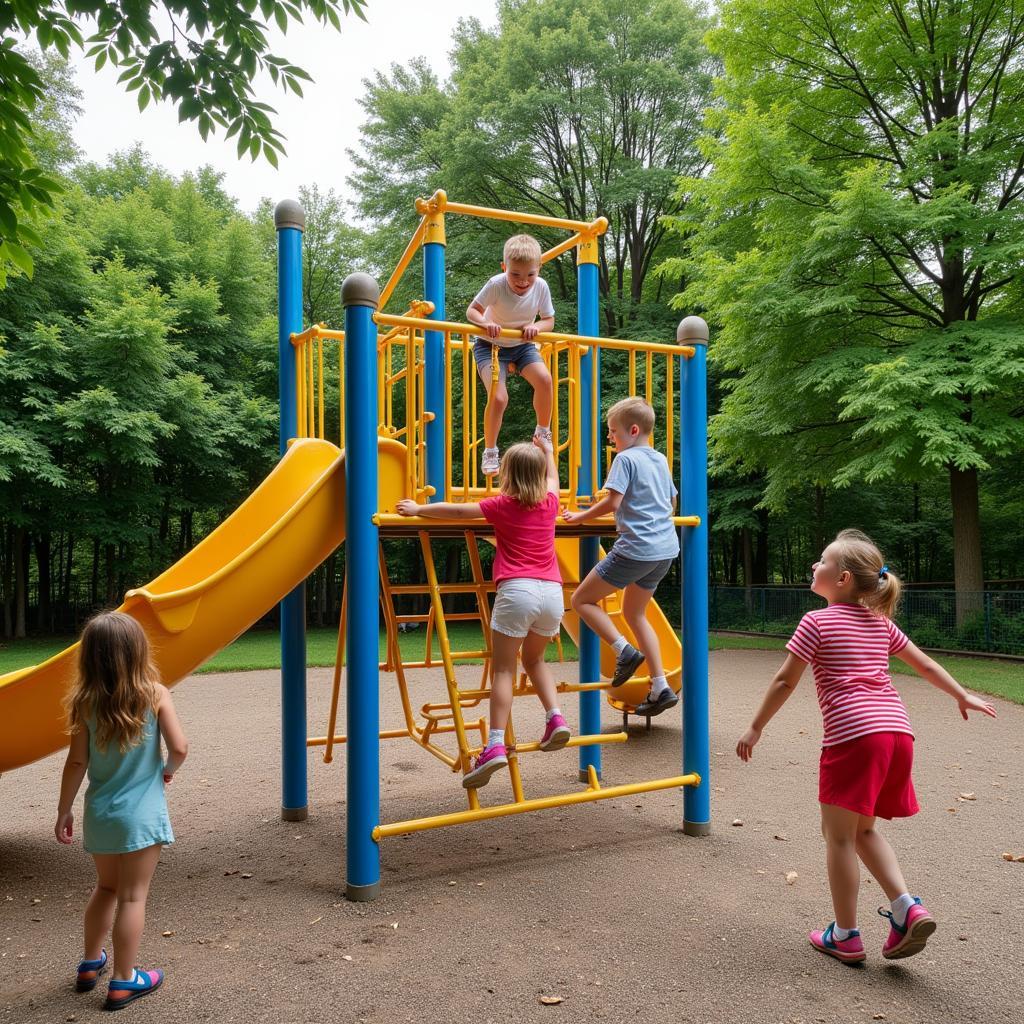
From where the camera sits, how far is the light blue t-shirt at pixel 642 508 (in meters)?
4.53

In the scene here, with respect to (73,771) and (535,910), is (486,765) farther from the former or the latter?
(73,771)

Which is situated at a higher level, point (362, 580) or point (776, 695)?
point (362, 580)

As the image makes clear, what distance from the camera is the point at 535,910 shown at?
3910 mm

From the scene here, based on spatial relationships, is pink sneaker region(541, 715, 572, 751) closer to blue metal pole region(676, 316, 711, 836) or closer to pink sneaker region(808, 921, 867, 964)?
blue metal pole region(676, 316, 711, 836)

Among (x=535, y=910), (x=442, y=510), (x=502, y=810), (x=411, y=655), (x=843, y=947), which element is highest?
(x=442, y=510)

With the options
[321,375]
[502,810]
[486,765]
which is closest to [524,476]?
[486,765]

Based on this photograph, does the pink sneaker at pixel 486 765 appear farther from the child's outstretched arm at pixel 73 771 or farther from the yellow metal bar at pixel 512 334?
the yellow metal bar at pixel 512 334

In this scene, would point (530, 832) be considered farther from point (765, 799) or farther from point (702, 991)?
point (702, 991)

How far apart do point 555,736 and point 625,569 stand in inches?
38.2

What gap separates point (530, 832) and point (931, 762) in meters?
3.77

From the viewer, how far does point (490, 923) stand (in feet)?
12.4

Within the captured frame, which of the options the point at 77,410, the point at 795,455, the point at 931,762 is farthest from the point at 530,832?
the point at 77,410

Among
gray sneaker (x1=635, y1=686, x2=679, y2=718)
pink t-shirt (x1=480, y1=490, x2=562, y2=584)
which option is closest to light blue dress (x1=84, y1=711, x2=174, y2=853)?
pink t-shirt (x1=480, y1=490, x2=562, y2=584)

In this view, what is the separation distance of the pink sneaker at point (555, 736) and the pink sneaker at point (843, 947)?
136 centimetres
